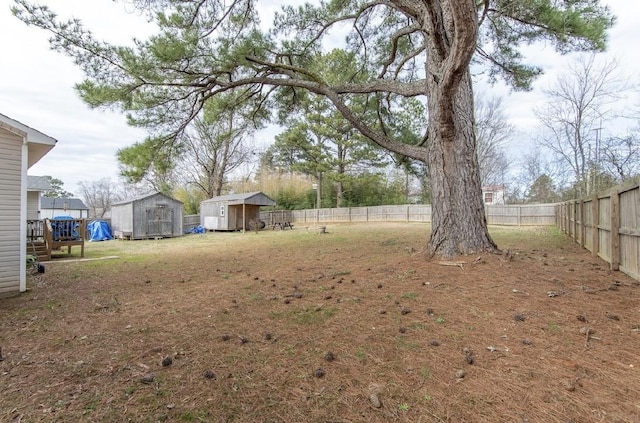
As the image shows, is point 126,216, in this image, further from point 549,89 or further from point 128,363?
point 549,89

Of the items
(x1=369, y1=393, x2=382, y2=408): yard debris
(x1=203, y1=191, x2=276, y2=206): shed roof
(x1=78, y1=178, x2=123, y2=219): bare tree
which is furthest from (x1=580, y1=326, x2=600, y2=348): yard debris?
(x1=78, y1=178, x2=123, y2=219): bare tree

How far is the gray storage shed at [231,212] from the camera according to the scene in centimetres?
2002

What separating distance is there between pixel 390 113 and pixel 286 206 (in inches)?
781

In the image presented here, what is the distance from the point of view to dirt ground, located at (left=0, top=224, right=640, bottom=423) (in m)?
1.76

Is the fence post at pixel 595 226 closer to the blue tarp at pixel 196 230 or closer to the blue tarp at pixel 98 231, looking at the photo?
the blue tarp at pixel 196 230

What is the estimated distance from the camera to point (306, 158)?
79.8 feet

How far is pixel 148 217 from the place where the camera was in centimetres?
1673

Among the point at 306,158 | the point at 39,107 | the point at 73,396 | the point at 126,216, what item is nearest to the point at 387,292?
the point at 73,396

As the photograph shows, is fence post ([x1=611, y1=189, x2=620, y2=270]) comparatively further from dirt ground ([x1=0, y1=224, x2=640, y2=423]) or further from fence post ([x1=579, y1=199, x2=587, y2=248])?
fence post ([x1=579, y1=199, x2=587, y2=248])

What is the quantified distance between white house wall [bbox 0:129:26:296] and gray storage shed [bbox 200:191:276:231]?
14469mm

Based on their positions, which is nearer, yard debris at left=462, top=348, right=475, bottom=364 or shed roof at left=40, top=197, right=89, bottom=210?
yard debris at left=462, top=348, right=475, bottom=364

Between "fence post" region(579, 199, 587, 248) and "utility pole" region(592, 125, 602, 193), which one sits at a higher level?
"utility pole" region(592, 125, 602, 193)

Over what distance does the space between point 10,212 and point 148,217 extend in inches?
499

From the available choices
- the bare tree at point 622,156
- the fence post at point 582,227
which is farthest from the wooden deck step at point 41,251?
the bare tree at point 622,156
